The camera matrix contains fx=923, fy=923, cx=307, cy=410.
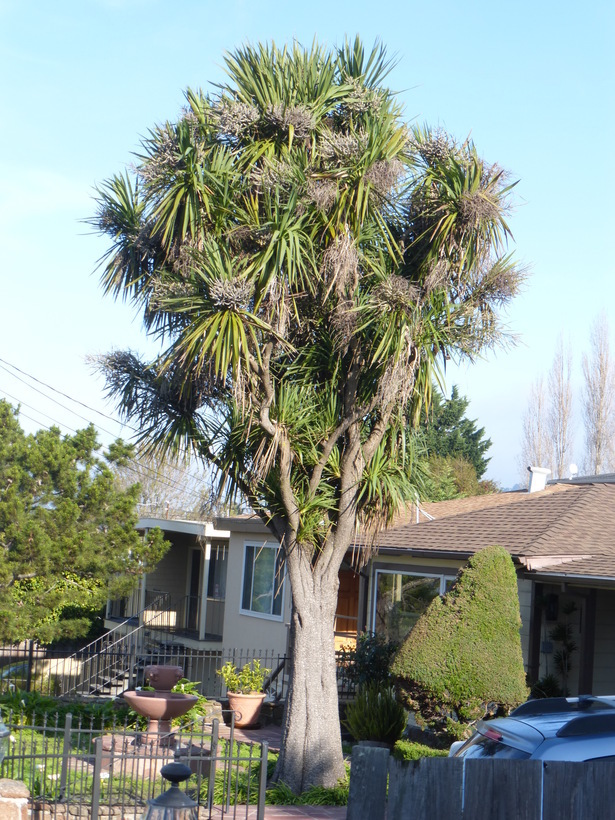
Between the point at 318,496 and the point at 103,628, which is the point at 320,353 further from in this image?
the point at 103,628

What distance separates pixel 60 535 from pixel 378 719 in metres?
10.5

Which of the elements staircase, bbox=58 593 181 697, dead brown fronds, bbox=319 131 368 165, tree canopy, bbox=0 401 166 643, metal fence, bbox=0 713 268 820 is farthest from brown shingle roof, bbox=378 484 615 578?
tree canopy, bbox=0 401 166 643

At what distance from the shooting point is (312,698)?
10.8 metres

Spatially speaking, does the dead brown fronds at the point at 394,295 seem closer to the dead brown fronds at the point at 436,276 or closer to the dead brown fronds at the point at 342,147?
the dead brown fronds at the point at 436,276

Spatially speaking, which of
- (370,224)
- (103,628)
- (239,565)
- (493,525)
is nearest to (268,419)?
(370,224)

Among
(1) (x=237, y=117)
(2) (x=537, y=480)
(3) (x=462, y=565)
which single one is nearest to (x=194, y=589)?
(2) (x=537, y=480)

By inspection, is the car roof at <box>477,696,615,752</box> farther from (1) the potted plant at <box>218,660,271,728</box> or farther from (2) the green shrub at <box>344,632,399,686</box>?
(1) the potted plant at <box>218,660,271,728</box>

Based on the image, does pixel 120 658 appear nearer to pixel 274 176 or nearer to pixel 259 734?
pixel 259 734

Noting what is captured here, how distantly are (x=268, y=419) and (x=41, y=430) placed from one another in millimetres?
12036

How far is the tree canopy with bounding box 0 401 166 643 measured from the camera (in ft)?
64.6

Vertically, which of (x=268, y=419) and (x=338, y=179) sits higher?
(x=338, y=179)

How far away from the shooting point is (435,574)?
14430 mm

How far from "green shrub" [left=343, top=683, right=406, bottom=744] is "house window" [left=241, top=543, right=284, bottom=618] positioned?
674cm

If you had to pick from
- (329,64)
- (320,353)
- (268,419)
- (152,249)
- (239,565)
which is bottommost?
(239,565)
